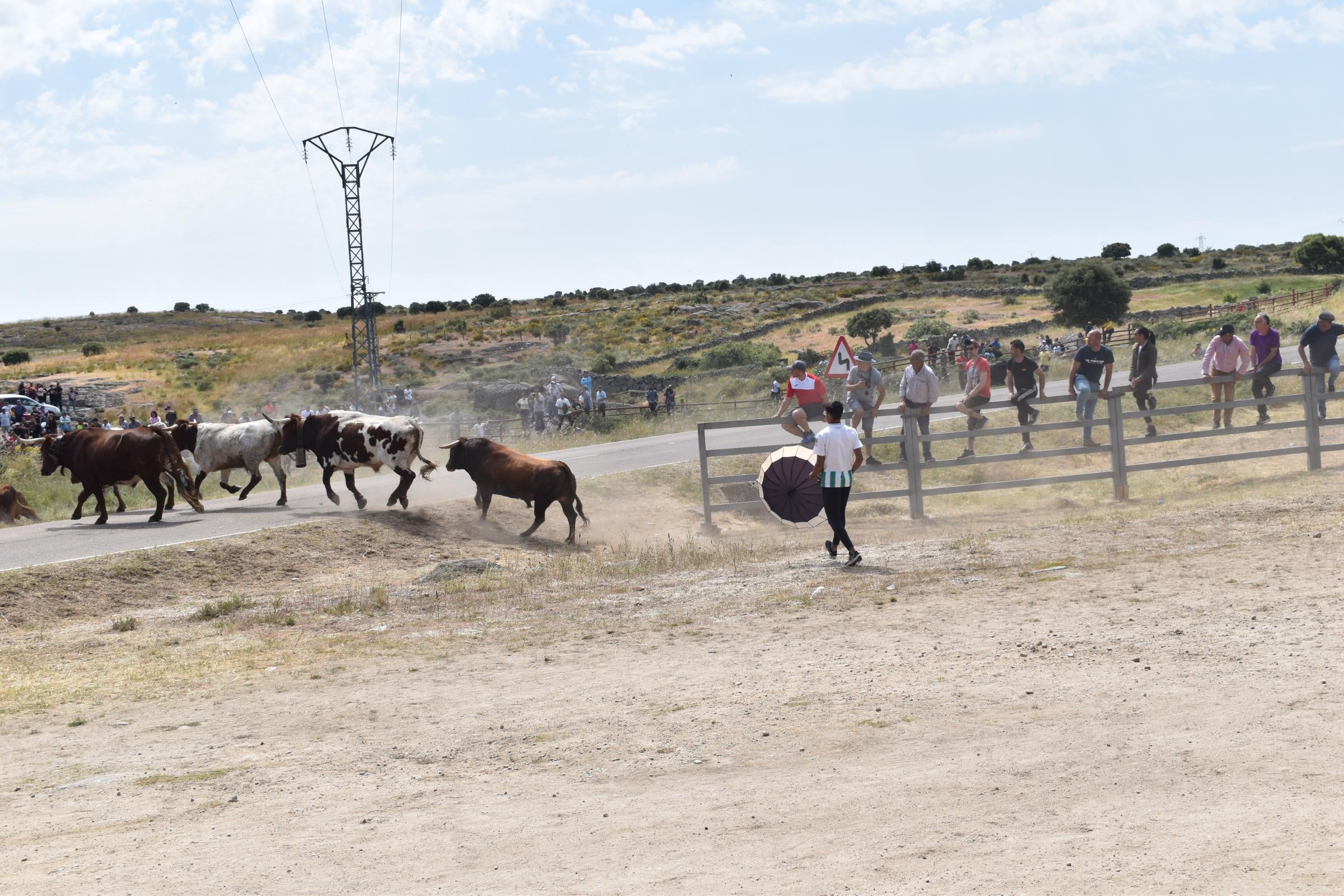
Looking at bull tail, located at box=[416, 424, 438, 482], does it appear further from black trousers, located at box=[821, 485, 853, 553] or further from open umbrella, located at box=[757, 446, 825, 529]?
black trousers, located at box=[821, 485, 853, 553]

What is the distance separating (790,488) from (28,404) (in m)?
36.0

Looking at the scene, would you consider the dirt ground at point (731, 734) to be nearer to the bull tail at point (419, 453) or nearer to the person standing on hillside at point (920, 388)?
the person standing on hillside at point (920, 388)

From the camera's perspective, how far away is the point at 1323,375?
57.6 ft

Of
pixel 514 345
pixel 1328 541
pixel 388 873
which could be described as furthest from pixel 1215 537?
pixel 514 345

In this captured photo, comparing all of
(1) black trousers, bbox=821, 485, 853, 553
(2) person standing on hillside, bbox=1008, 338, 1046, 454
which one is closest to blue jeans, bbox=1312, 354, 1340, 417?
(2) person standing on hillside, bbox=1008, 338, 1046, 454

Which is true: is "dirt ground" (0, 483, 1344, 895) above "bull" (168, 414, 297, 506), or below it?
below

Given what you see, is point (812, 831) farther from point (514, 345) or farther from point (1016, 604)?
point (514, 345)

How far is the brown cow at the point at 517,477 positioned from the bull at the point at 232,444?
319 cm

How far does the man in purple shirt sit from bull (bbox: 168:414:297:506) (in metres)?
14.7

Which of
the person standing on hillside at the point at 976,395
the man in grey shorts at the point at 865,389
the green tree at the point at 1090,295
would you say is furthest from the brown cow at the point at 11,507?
the green tree at the point at 1090,295

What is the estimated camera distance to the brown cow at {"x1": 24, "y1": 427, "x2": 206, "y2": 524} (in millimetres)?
18391

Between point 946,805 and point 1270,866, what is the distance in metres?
1.47

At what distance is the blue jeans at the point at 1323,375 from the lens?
17453mm

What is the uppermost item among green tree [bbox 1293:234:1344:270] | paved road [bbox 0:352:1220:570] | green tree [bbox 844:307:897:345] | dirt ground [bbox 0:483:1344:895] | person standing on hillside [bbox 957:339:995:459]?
green tree [bbox 1293:234:1344:270]
